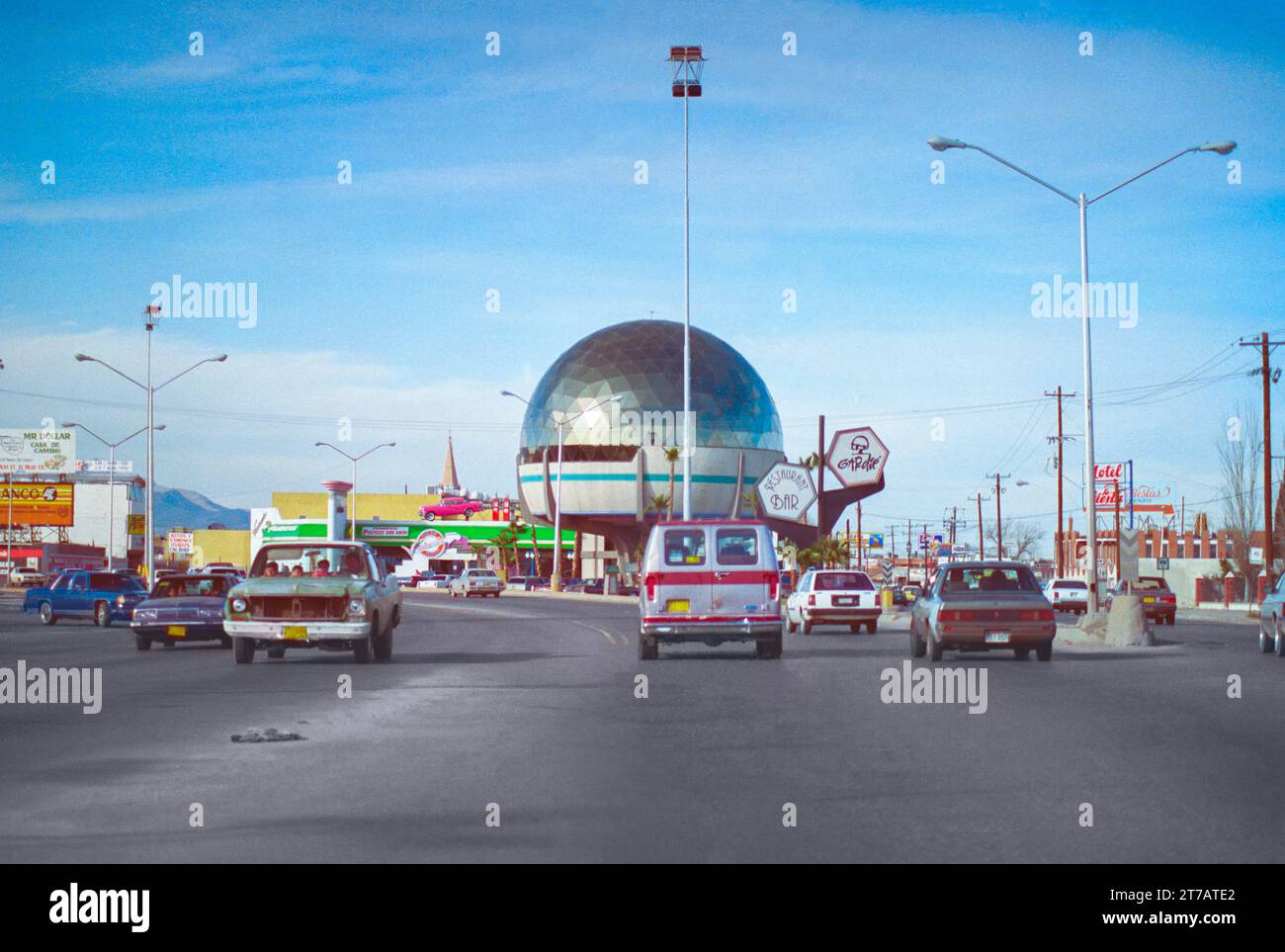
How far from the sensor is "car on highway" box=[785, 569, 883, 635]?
35688mm

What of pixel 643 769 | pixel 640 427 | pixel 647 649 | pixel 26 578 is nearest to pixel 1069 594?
pixel 647 649

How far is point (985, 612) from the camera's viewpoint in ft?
77.4

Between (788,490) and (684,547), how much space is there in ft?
182

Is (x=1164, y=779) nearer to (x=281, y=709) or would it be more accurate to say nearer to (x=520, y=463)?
(x=281, y=709)

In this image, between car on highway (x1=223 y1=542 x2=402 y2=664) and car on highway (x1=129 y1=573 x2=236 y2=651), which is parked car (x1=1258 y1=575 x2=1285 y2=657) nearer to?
car on highway (x1=223 y1=542 x2=402 y2=664)

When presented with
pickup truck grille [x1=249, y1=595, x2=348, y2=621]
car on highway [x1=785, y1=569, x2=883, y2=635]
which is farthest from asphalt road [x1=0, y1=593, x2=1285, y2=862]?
car on highway [x1=785, y1=569, x2=883, y2=635]

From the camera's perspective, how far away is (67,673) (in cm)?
2156

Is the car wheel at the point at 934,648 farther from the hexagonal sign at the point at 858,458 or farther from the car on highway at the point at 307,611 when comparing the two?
the hexagonal sign at the point at 858,458

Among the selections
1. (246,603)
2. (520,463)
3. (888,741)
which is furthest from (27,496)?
(888,741)

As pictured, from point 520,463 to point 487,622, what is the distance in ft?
261

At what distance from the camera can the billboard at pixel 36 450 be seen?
134 m

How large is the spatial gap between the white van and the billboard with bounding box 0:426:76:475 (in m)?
122

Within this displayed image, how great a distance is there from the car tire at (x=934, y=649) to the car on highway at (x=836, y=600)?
11.3 metres

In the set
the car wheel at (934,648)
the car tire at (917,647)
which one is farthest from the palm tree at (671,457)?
the car wheel at (934,648)
